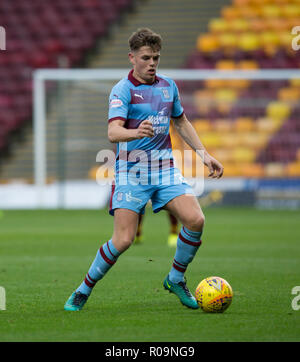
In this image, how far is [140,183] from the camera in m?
5.71

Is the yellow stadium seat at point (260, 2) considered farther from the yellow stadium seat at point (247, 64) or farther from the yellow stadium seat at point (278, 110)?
the yellow stadium seat at point (278, 110)

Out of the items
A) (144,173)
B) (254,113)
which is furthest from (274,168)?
(144,173)

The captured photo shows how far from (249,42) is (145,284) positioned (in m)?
16.0

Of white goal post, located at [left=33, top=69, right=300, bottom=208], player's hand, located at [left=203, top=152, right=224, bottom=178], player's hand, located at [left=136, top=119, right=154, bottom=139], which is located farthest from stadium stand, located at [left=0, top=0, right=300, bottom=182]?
player's hand, located at [left=136, top=119, right=154, bottom=139]

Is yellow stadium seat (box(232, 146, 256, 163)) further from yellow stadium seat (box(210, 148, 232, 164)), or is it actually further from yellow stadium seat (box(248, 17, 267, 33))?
yellow stadium seat (box(248, 17, 267, 33))

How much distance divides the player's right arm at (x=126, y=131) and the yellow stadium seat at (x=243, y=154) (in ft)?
45.7

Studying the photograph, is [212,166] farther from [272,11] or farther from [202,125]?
[272,11]

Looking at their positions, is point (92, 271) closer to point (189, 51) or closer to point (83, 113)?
point (83, 113)

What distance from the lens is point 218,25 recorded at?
2312 cm

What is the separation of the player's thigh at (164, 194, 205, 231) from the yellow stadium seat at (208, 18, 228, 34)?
17901mm

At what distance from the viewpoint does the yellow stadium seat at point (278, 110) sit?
19.7 metres

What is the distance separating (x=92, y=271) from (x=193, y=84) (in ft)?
49.6

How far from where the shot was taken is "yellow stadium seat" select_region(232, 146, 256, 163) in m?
19.2
